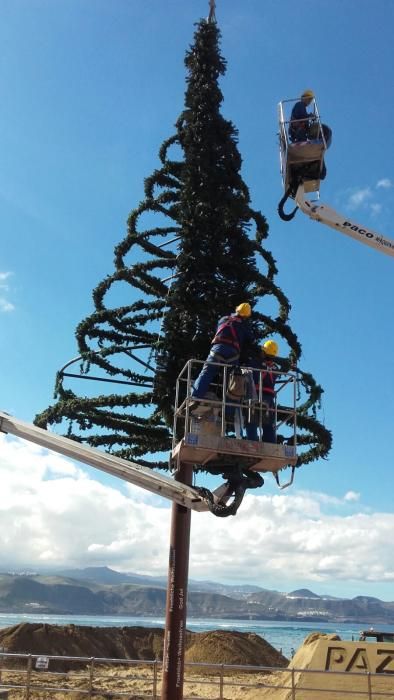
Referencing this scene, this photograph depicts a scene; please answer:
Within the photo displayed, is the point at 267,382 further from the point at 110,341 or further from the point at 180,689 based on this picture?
the point at 110,341

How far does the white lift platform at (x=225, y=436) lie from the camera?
11.1 meters

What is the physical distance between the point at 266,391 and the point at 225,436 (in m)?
1.35

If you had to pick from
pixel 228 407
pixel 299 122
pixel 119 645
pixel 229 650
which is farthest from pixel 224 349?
pixel 119 645

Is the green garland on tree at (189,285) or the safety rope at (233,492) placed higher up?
the green garland on tree at (189,285)

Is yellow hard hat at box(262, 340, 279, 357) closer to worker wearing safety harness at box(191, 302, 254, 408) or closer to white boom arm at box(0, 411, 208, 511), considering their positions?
worker wearing safety harness at box(191, 302, 254, 408)

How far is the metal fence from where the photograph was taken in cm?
1566

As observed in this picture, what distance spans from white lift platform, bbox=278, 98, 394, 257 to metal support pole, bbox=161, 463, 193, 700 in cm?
594

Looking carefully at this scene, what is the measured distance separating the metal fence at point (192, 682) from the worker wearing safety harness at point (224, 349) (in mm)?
6600

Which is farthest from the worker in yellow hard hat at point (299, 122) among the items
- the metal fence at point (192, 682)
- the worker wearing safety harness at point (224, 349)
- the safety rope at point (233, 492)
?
the metal fence at point (192, 682)

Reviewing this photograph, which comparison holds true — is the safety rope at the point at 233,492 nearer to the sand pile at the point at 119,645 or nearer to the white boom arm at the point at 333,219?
the white boom arm at the point at 333,219

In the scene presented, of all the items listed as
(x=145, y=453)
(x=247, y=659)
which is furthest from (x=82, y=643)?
(x=145, y=453)

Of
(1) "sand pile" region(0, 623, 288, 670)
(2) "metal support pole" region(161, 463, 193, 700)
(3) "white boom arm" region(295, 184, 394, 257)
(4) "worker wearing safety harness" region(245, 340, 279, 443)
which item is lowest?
(1) "sand pile" region(0, 623, 288, 670)

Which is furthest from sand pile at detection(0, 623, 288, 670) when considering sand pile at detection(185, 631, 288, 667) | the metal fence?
the metal fence

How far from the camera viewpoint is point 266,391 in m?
12.1
